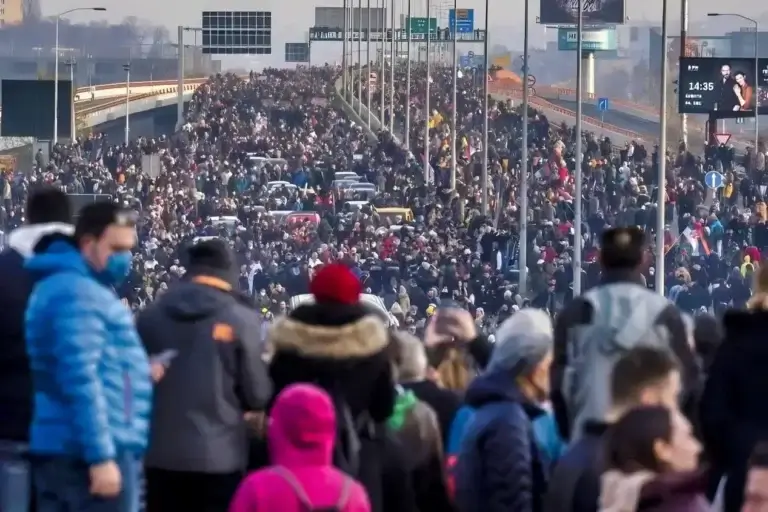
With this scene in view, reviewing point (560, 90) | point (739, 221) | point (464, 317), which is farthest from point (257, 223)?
point (560, 90)

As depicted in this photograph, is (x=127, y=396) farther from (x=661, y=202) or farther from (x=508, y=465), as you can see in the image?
(x=661, y=202)

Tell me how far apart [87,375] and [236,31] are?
130 meters

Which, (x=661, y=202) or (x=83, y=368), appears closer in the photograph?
(x=83, y=368)

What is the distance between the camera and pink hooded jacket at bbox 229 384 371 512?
5605mm

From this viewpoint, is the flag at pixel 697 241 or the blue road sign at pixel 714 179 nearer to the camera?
the flag at pixel 697 241

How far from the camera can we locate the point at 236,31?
→ 136m

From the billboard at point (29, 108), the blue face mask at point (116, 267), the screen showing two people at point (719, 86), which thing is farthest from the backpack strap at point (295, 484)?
the billboard at point (29, 108)

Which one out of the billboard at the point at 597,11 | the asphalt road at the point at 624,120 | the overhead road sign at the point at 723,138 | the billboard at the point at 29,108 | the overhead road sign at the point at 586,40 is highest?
the billboard at the point at 597,11

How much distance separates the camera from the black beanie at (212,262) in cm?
780

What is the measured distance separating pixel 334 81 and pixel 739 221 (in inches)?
4249

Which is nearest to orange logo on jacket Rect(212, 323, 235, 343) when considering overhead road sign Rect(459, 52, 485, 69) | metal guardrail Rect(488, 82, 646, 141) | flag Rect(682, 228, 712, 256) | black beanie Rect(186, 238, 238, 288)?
black beanie Rect(186, 238, 238, 288)

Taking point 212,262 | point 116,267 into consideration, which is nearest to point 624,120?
point 212,262

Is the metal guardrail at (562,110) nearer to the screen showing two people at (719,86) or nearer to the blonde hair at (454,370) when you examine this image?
the screen showing two people at (719,86)

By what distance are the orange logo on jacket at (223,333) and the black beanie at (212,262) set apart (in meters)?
0.32
